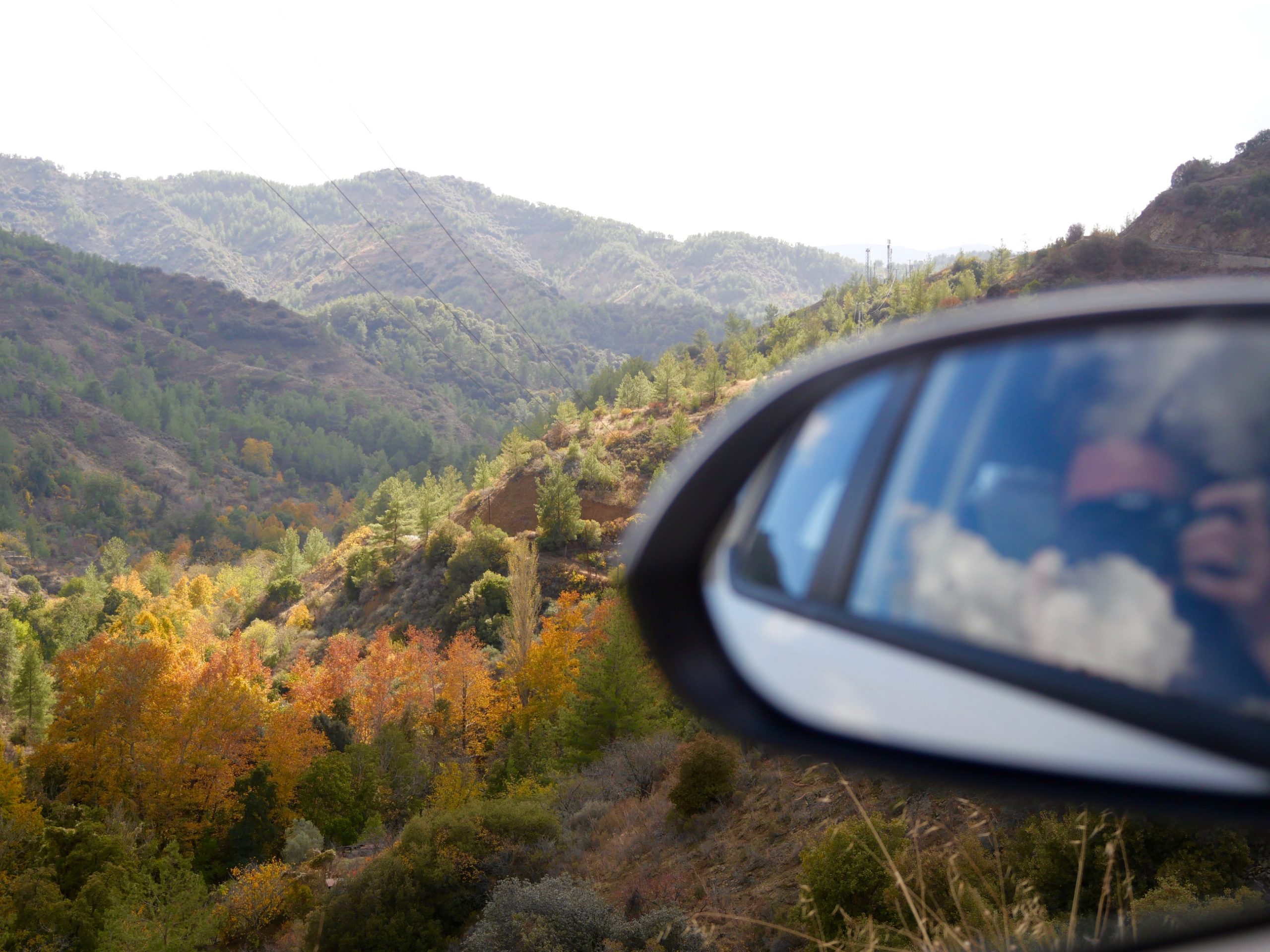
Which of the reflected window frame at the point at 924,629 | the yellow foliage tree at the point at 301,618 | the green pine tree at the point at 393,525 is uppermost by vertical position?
the reflected window frame at the point at 924,629

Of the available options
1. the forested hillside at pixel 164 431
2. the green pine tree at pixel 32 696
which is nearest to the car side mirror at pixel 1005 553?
the green pine tree at pixel 32 696

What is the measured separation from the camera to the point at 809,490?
80.8 inches

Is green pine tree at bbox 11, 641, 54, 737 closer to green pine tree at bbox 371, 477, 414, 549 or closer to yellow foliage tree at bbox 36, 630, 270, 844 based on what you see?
yellow foliage tree at bbox 36, 630, 270, 844

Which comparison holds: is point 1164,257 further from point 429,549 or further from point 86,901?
point 86,901

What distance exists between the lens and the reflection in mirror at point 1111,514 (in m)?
1.07

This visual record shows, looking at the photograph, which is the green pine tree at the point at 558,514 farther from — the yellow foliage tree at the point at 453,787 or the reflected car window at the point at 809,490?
the reflected car window at the point at 809,490

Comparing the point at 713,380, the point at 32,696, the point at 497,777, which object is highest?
the point at 713,380

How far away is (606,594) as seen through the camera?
4284cm

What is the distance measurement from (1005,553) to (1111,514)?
0.74ft

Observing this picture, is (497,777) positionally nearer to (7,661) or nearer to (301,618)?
(7,661)

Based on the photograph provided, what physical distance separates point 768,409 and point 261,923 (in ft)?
84.2

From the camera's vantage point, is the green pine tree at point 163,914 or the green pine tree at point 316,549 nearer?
the green pine tree at point 163,914

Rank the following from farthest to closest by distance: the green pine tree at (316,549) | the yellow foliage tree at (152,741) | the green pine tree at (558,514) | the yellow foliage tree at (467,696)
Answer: the green pine tree at (316,549)
the green pine tree at (558,514)
the yellow foliage tree at (467,696)
the yellow foliage tree at (152,741)

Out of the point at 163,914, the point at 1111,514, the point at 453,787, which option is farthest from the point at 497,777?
the point at 1111,514
